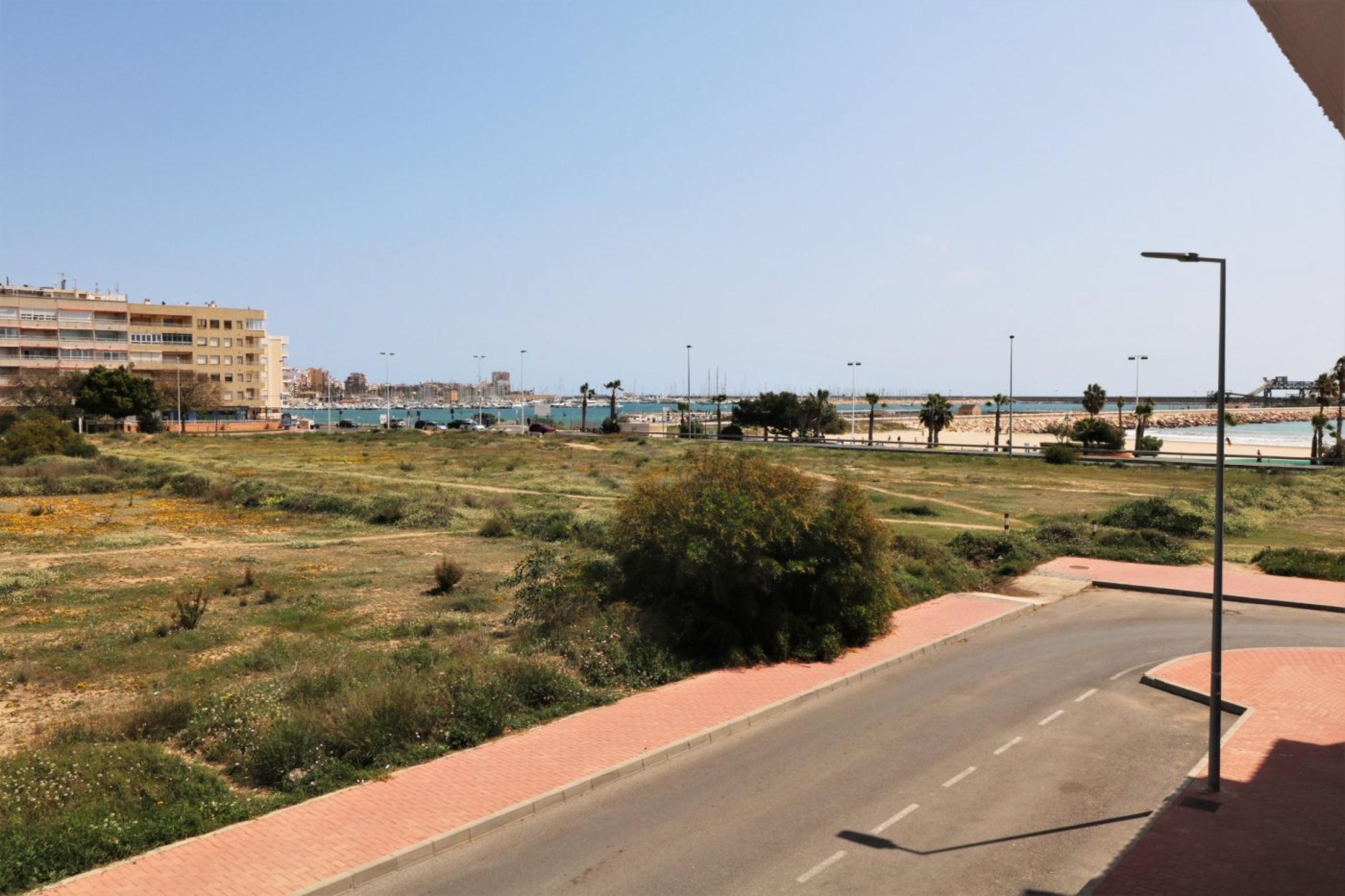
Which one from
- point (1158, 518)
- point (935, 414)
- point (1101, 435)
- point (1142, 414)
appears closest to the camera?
point (1158, 518)

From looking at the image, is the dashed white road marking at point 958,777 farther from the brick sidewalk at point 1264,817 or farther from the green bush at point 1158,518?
the green bush at point 1158,518

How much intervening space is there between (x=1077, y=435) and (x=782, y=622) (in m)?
84.4

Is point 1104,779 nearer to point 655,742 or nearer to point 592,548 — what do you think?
point 655,742

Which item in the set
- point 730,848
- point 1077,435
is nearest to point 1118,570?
point 730,848

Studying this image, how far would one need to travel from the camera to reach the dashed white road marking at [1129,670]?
750 inches

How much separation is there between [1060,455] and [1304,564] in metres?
46.5

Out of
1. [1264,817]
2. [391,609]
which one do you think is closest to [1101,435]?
[391,609]

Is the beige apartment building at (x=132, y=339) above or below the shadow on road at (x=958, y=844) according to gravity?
above

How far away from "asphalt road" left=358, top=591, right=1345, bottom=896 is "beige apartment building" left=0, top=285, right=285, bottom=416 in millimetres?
120717

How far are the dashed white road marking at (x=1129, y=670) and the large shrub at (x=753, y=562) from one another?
4772mm

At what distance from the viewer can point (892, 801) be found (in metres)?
12.7

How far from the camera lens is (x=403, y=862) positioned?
35.3 ft

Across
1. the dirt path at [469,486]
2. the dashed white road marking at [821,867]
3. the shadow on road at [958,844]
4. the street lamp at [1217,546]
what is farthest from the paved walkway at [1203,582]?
the dirt path at [469,486]

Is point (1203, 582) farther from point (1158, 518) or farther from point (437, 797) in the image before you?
point (437, 797)
